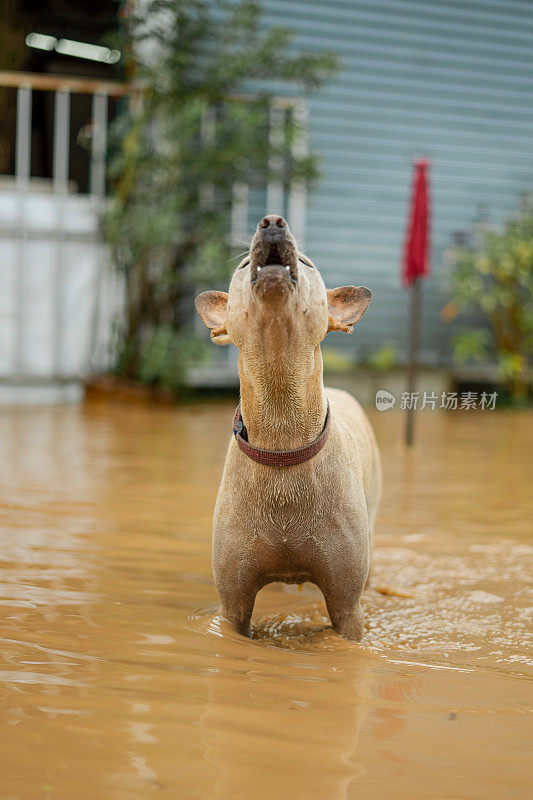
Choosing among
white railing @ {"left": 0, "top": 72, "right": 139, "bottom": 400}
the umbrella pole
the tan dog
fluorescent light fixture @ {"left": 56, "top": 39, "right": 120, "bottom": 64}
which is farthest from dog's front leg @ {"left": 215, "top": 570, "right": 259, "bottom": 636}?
fluorescent light fixture @ {"left": 56, "top": 39, "right": 120, "bottom": 64}

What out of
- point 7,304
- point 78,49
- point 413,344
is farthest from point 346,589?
point 78,49

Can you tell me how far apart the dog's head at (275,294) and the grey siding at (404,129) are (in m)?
9.42

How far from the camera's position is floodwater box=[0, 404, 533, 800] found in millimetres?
1498

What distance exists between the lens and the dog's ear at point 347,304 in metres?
2.48

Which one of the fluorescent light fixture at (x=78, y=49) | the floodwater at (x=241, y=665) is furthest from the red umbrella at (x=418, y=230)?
the fluorescent light fixture at (x=78, y=49)

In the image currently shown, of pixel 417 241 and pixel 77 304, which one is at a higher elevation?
pixel 417 241

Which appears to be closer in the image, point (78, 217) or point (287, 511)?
point (287, 511)

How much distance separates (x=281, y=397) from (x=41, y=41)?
12.8 meters

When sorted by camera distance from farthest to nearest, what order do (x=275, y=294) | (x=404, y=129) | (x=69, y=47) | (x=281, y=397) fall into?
(x=69, y=47)
(x=404, y=129)
(x=281, y=397)
(x=275, y=294)

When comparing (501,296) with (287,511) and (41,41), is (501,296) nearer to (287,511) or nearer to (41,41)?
(41,41)

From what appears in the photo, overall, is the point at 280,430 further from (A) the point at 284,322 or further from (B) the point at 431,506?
(B) the point at 431,506

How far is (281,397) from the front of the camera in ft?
7.32

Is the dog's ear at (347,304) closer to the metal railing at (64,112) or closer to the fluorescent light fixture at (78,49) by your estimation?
the metal railing at (64,112)

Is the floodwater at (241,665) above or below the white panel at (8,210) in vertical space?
below
